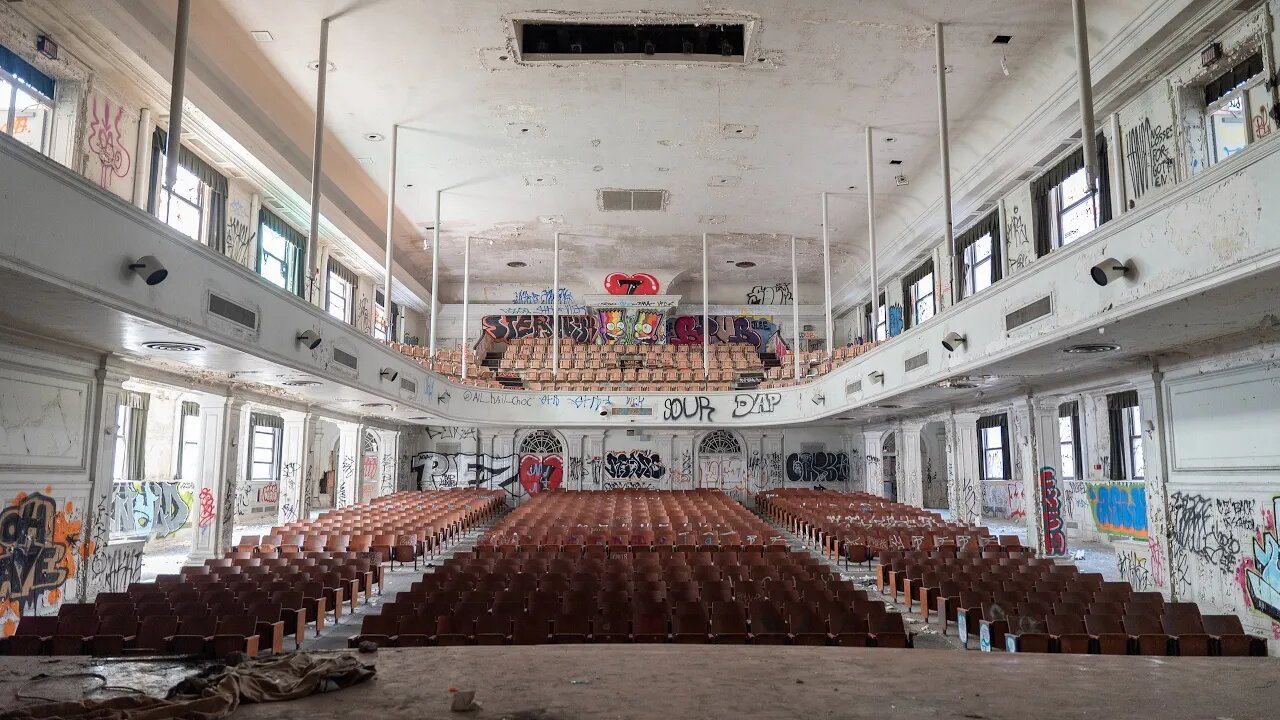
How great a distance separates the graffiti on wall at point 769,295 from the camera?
31.8 meters

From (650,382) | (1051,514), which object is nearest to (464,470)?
(650,382)

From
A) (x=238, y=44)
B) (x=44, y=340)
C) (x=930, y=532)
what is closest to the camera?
(x=44, y=340)

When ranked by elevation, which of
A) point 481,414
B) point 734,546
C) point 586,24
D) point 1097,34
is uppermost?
point 586,24

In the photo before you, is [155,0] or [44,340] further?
[155,0]

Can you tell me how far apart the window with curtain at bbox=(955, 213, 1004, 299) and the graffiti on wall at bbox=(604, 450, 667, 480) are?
1342cm

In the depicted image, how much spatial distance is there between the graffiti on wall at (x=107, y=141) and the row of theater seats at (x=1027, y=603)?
13.3m

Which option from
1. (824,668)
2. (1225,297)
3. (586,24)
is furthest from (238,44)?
(1225,297)

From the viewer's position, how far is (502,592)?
7.96 m

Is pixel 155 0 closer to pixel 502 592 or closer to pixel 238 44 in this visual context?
pixel 238 44

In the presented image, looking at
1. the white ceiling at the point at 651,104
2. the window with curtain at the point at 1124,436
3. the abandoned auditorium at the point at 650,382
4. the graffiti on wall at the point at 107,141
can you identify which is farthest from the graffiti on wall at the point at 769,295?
the graffiti on wall at the point at 107,141

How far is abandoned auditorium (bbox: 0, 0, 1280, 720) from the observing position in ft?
17.5

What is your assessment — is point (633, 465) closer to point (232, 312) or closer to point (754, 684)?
point (232, 312)

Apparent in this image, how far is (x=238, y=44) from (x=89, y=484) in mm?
7790

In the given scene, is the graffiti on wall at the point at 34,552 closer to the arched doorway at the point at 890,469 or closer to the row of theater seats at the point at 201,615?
the row of theater seats at the point at 201,615
